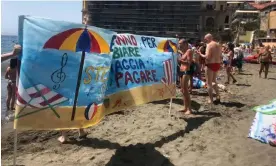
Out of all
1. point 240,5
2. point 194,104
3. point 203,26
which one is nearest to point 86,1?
point 203,26

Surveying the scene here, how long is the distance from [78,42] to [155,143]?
2.05 metres

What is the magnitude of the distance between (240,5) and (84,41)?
130 metres

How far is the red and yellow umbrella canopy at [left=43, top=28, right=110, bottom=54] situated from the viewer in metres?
4.03

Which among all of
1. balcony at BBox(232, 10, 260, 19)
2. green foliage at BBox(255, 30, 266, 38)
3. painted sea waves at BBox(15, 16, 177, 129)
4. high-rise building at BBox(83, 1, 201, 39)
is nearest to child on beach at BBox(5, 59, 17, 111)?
painted sea waves at BBox(15, 16, 177, 129)

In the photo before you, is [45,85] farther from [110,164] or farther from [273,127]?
[273,127]

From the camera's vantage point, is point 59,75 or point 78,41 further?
point 78,41

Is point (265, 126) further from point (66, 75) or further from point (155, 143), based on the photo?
point (66, 75)

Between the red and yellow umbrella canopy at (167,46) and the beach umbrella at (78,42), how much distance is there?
2.07m

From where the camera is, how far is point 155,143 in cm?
536

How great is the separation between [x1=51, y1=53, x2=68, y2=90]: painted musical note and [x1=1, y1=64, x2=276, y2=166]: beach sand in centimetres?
117

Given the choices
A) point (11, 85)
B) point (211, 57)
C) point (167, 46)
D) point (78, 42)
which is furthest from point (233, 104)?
point (11, 85)

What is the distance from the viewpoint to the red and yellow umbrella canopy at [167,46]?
649cm

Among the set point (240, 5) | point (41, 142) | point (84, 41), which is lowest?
point (41, 142)

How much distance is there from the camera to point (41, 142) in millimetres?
5688
